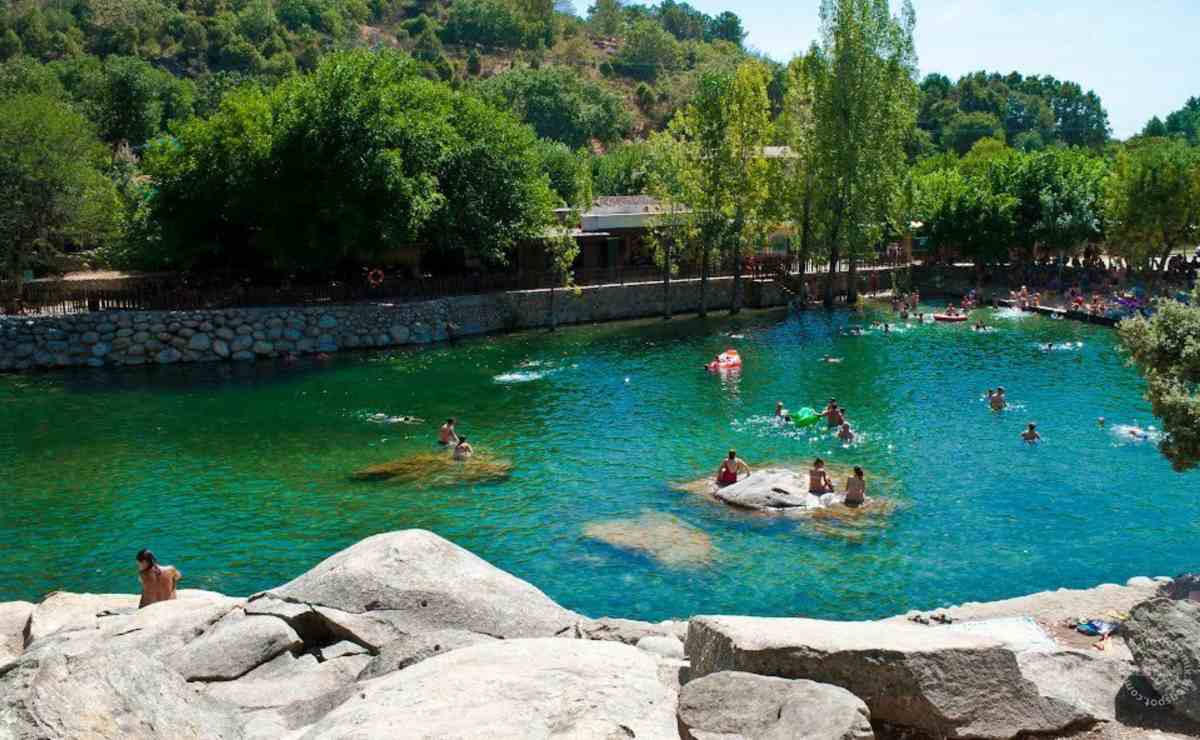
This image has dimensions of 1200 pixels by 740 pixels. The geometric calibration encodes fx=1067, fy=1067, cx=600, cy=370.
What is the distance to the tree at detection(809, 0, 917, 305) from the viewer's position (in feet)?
208

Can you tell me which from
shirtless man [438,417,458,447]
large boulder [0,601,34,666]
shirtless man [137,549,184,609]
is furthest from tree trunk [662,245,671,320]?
large boulder [0,601,34,666]

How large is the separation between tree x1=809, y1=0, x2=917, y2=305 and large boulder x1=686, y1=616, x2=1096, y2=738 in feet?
183

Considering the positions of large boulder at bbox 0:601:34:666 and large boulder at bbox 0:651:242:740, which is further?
large boulder at bbox 0:601:34:666

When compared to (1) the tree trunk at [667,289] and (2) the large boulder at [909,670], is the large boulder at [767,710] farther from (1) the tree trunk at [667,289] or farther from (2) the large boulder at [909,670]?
(1) the tree trunk at [667,289]

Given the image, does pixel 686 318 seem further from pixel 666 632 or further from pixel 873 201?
A: pixel 666 632

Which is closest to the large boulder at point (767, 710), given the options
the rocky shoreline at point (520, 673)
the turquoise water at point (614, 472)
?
the rocky shoreline at point (520, 673)

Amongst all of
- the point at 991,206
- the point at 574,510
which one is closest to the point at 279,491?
the point at 574,510

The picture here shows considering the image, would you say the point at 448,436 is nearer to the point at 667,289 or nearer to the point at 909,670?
the point at 909,670

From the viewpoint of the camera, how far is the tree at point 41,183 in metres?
50.1

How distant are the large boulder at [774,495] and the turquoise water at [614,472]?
25.5 inches

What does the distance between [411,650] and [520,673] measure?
121 inches

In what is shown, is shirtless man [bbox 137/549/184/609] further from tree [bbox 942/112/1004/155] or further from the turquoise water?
tree [bbox 942/112/1004/155]

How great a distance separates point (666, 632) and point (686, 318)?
46.0 metres

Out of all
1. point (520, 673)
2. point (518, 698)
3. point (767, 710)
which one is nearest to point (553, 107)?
point (520, 673)
